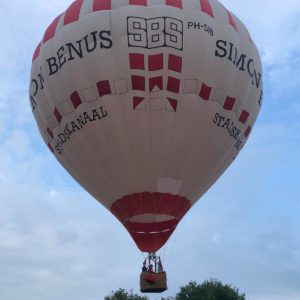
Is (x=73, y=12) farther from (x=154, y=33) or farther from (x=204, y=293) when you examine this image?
(x=204, y=293)

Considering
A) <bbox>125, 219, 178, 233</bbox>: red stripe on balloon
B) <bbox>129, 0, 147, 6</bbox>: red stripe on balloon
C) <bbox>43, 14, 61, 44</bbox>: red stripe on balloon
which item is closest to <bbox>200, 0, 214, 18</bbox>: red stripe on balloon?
<bbox>129, 0, 147, 6</bbox>: red stripe on balloon

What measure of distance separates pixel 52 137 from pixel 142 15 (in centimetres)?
418

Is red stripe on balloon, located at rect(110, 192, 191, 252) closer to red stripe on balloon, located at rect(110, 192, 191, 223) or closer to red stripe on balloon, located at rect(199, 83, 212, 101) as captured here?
red stripe on balloon, located at rect(110, 192, 191, 223)

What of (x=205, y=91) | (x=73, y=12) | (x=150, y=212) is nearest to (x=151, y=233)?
(x=150, y=212)

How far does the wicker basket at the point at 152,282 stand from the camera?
1573 cm

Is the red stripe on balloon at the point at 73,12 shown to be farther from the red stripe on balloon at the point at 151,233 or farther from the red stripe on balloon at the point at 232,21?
the red stripe on balloon at the point at 151,233

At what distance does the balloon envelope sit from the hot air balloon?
3cm

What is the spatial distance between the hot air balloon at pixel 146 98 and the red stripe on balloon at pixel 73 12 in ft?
0.11

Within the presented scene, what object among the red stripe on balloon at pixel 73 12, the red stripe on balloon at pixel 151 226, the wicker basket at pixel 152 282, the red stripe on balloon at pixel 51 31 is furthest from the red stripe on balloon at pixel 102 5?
the wicker basket at pixel 152 282

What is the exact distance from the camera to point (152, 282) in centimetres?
1575

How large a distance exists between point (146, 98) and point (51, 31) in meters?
3.45

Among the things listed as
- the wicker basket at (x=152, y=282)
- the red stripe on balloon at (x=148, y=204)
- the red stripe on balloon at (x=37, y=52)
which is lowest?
the wicker basket at (x=152, y=282)

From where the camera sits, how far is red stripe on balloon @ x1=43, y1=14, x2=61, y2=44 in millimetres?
16931

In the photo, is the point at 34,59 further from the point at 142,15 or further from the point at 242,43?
the point at 242,43
